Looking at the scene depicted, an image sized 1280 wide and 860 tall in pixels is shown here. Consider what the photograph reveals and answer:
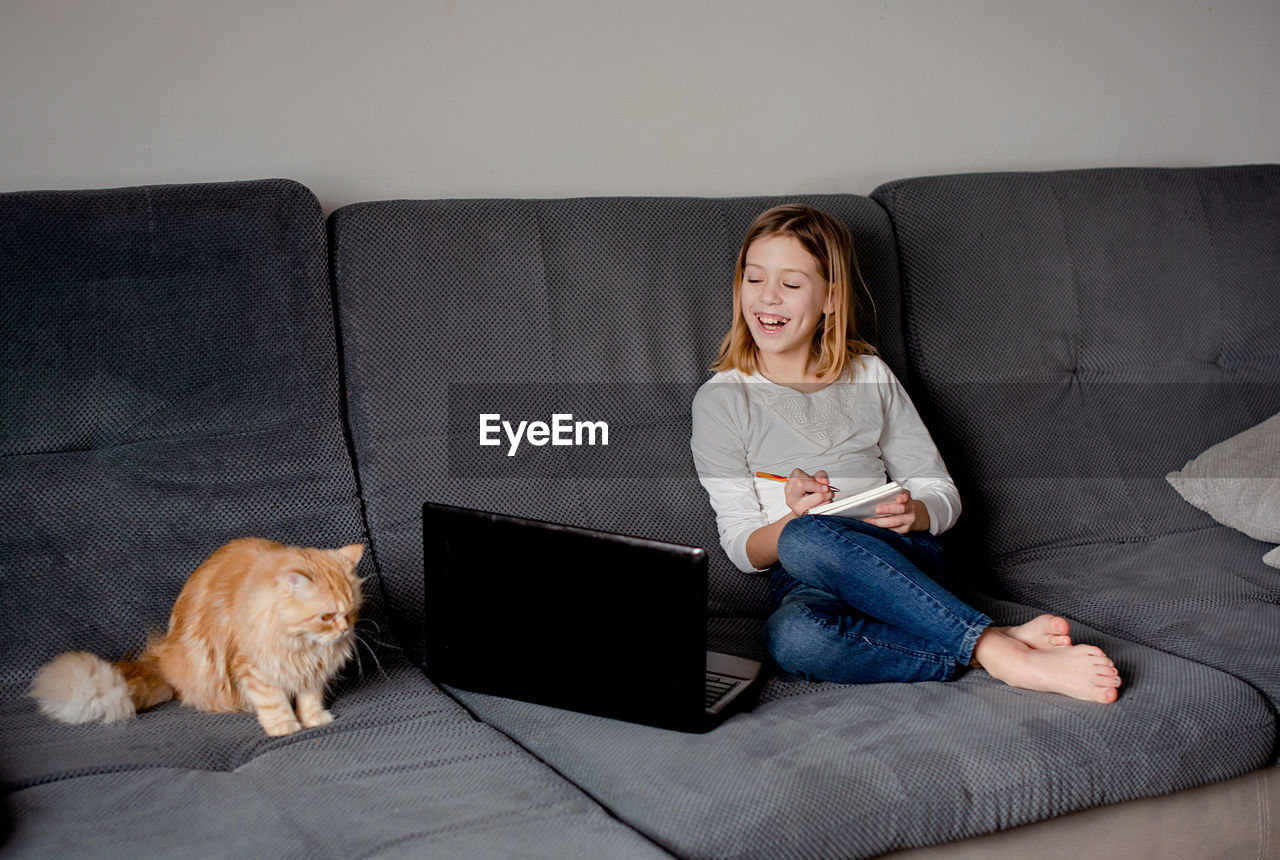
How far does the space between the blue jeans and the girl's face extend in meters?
0.39

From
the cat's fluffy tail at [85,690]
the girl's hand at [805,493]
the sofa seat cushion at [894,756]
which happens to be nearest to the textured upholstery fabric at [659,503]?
the sofa seat cushion at [894,756]

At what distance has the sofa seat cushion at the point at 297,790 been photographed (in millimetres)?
Answer: 1001

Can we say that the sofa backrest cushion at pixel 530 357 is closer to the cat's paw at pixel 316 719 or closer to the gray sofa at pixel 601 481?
the gray sofa at pixel 601 481

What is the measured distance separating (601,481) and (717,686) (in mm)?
470

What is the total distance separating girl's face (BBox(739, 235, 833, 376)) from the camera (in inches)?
69.2

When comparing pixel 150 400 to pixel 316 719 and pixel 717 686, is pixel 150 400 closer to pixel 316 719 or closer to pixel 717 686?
pixel 316 719

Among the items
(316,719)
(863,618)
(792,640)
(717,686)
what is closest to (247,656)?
(316,719)

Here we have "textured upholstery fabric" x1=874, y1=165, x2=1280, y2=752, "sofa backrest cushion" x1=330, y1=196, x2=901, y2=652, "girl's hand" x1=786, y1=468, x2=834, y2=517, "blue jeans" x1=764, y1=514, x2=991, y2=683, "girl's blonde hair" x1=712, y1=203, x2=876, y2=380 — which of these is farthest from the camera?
"textured upholstery fabric" x1=874, y1=165, x2=1280, y2=752

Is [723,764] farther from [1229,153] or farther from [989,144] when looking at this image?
[1229,153]

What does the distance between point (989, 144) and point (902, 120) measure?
0.25m

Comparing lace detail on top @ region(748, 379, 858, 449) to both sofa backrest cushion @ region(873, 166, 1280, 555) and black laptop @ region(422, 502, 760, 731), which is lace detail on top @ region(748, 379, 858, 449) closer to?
sofa backrest cushion @ region(873, 166, 1280, 555)

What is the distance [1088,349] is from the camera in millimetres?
2061

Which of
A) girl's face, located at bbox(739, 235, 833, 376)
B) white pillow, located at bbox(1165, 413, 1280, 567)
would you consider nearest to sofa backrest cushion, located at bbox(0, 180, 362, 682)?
girl's face, located at bbox(739, 235, 833, 376)

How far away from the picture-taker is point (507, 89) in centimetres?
199
